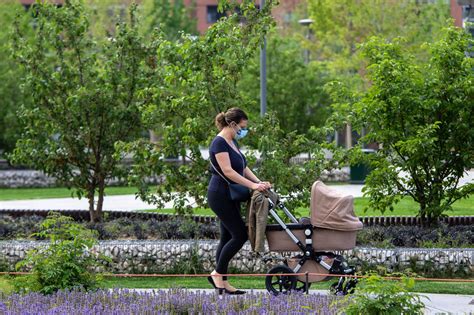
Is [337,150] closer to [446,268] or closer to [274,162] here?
[274,162]

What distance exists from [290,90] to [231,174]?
25380 mm

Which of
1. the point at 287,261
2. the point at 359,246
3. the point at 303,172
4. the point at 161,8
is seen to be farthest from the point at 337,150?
the point at 161,8

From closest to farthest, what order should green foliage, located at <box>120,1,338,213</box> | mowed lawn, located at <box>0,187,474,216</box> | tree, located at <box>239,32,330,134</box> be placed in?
1. green foliage, located at <box>120,1,338,213</box>
2. mowed lawn, located at <box>0,187,474,216</box>
3. tree, located at <box>239,32,330,134</box>

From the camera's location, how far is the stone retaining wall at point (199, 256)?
12.8 m

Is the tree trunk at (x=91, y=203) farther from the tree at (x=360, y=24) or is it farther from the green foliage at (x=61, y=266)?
the tree at (x=360, y=24)

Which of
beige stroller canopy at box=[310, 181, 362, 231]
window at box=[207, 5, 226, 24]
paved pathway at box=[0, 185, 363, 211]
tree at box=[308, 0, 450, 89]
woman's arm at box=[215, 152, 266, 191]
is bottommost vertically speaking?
paved pathway at box=[0, 185, 363, 211]

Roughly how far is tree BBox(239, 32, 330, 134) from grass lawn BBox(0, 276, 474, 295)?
881 inches

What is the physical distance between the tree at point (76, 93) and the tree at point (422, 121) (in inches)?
162

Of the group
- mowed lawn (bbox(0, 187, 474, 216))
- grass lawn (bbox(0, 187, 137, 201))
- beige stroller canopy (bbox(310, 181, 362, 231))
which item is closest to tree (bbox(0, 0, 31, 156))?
grass lawn (bbox(0, 187, 137, 201))

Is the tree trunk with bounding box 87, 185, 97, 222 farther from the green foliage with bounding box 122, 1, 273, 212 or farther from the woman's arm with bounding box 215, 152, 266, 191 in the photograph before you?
the woman's arm with bounding box 215, 152, 266, 191

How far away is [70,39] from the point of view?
1788 cm

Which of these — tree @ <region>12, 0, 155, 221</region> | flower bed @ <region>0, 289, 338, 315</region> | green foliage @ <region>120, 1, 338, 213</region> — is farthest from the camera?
tree @ <region>12, 0, 155, 221</region>

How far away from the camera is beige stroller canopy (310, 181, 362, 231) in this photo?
10.8m

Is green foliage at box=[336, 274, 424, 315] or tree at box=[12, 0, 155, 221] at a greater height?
tree at box=[12, 0, 155, 221]
